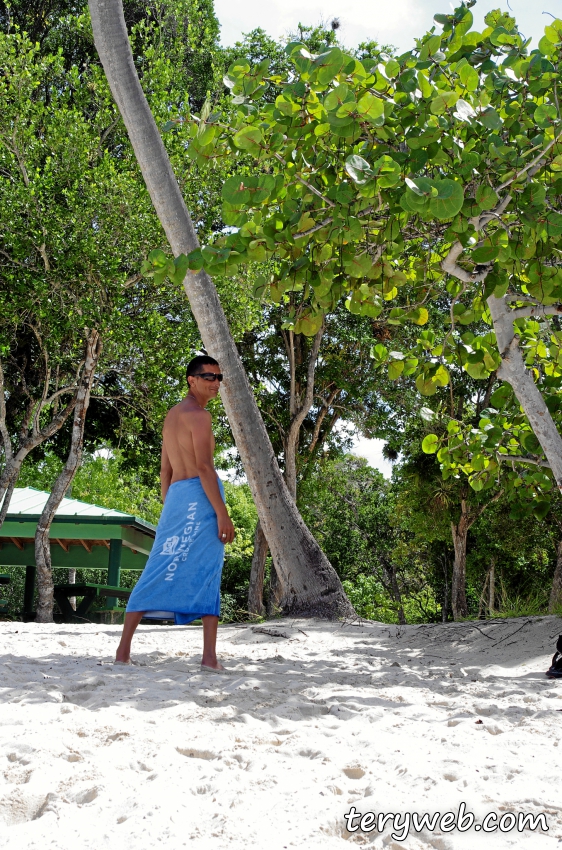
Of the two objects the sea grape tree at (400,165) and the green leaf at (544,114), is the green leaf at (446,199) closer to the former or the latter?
the sea grape tree at (400,165)

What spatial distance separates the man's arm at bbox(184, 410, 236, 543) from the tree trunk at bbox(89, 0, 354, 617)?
317 centimetres

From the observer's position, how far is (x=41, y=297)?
39.0 feet

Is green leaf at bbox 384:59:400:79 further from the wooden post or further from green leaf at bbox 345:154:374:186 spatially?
the wooden post

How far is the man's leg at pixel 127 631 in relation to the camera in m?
4.18

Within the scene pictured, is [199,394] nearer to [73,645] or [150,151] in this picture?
[73,645]

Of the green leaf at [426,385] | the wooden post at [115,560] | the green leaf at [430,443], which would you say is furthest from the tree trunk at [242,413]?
the wooden post at [115,560]

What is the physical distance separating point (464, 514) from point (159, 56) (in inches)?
461

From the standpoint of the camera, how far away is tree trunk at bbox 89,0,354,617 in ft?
24.1

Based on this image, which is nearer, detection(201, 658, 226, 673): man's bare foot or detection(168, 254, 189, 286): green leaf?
detection(168, 254, 189, 286): green leaf

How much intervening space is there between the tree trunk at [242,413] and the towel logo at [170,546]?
331 centimetres

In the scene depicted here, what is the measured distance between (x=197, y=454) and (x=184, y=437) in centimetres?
15

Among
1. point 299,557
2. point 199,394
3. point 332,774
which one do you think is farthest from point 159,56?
point 332,774

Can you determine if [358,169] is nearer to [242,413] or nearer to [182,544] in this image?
[182,544]

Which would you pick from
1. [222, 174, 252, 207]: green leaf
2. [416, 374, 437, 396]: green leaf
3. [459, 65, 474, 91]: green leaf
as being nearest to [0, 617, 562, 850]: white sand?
[416, 374, 437, 396]: green leaf
